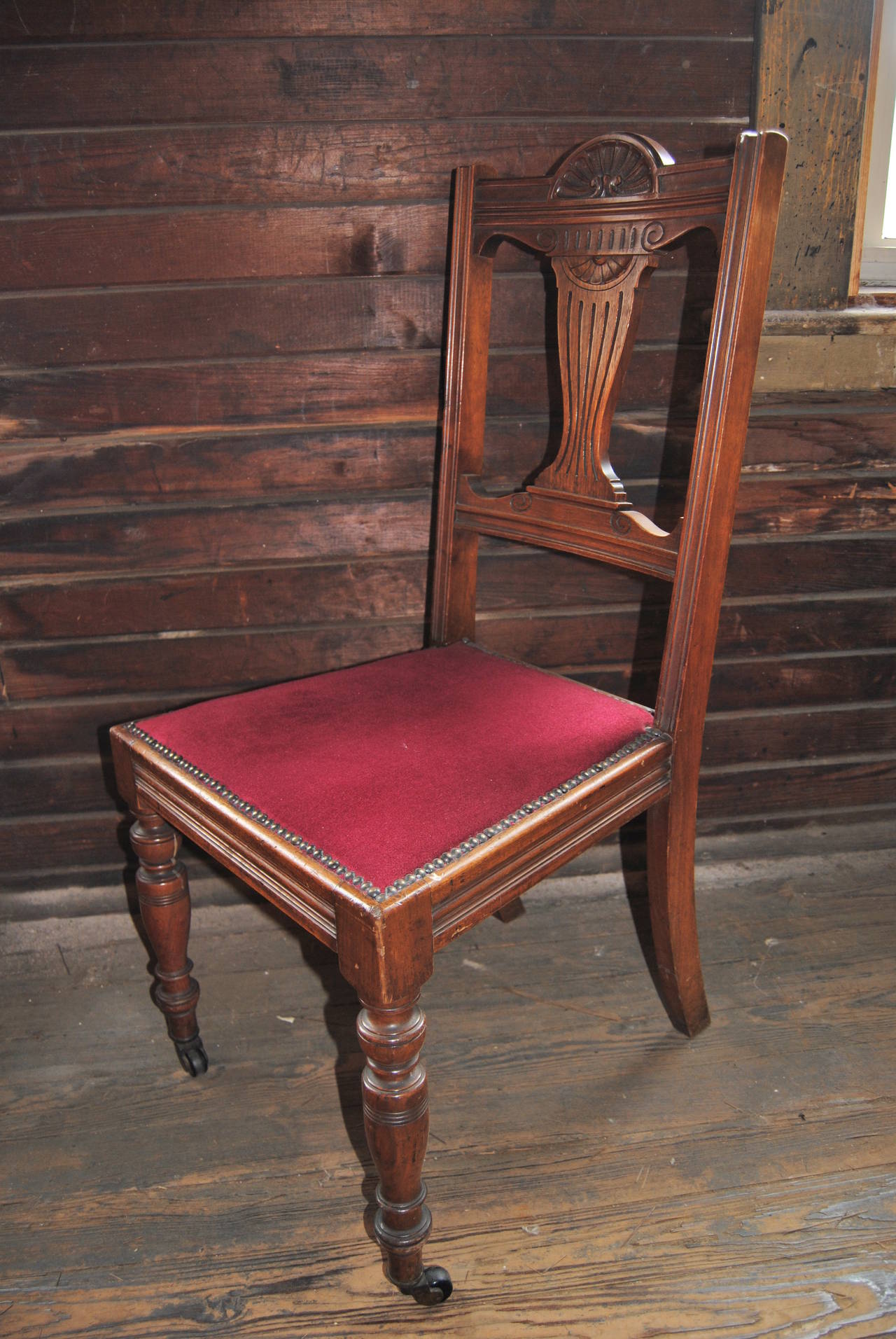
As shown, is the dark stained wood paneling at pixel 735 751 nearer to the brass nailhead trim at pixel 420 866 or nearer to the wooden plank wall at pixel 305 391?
the wooden plank wall at pixel 305 391

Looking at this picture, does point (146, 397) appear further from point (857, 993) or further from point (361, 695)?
point (857, 993)

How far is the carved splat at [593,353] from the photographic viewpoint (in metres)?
1.27

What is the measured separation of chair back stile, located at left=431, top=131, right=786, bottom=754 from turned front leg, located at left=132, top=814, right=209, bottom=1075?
1.87 feet

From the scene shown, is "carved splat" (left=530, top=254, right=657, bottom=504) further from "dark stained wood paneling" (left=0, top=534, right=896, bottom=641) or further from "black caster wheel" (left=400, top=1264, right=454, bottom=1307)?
"black caster wheel" (left=400, top=1264, right=454, bottom=1307)

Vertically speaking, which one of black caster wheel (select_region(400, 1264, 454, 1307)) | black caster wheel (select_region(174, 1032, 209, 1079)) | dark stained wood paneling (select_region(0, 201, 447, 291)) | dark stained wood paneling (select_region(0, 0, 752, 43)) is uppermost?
dark stained wood paneling (select_region(0, 0, 752, 43))

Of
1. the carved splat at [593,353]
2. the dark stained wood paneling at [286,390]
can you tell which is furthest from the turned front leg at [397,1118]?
the dark stained wood paneling at [286,390]

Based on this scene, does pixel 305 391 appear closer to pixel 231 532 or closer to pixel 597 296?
pixel 231 532

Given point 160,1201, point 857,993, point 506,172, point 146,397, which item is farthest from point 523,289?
point 160,1201

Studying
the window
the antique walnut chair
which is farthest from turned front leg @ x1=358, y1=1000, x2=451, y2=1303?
the window

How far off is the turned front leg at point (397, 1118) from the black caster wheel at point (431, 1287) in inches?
2.0

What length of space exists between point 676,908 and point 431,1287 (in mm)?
579

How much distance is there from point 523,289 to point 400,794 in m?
0.87

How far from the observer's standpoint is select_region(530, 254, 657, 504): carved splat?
1.27m

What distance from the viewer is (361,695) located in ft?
4.39
